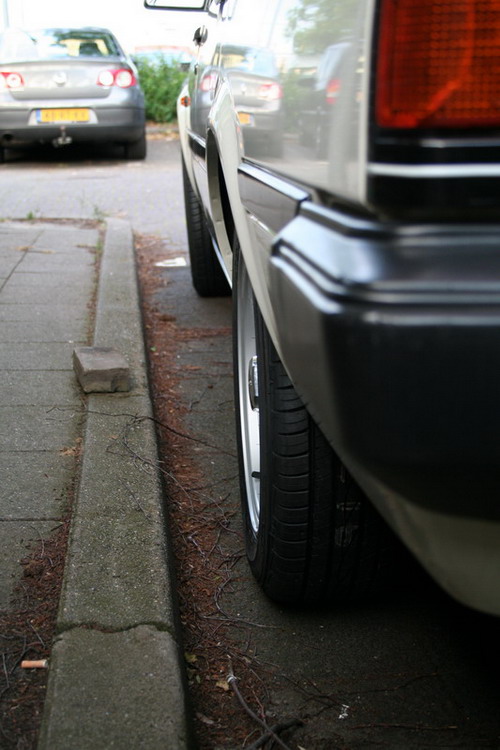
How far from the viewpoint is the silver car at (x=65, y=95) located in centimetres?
1052

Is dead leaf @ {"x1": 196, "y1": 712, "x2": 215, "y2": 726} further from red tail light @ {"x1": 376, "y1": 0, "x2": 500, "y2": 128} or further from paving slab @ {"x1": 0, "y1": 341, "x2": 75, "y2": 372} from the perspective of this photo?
paving slab @ {"x1": 0, "y1": 341, "x2": 75, "y2": 372}

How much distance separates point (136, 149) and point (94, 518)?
1002 centimetres

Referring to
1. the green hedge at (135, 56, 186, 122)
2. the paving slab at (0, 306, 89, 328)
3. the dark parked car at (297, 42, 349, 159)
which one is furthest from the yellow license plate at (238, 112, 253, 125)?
the green hedge at (135, 56, 186, 122)

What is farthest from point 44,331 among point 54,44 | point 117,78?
point 54,44

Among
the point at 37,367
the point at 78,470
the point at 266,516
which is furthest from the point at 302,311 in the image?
the point at 37,367

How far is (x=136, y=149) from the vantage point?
11742 mm

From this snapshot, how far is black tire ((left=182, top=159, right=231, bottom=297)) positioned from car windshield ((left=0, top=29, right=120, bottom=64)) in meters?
6.75

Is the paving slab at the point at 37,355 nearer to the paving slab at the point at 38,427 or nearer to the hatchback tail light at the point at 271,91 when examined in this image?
the paving slab at the point at 38,427

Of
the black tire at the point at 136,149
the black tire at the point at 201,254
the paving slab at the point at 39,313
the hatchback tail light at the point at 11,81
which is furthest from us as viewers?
the black tire at the point at 136,149

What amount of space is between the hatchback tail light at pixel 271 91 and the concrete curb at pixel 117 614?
1.09 metres

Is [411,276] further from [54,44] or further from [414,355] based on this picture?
[54,44]

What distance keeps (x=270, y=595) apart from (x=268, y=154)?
1031mm

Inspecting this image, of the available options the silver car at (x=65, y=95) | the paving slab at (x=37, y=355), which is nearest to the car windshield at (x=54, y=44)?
the silver car at (x=65, y=95)

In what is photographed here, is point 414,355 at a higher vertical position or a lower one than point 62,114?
higher
